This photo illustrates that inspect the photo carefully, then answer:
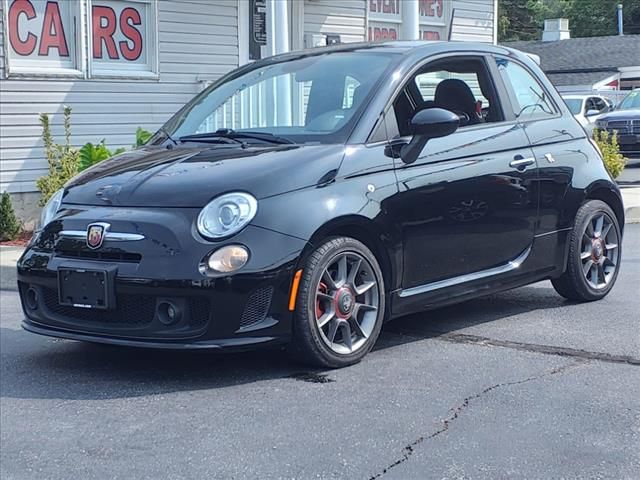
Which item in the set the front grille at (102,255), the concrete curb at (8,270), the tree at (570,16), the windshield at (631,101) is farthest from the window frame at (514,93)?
the windshield at (631,101)

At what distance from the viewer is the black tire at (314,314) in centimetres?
497

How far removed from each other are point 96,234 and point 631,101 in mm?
18454

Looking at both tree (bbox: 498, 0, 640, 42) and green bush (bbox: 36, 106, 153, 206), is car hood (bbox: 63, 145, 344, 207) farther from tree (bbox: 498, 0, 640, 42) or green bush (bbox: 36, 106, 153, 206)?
tree (bbox: 498, 0, 640, 42)

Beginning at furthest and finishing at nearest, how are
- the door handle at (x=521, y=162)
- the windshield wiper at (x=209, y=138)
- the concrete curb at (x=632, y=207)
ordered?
1. the concrete curb at (x=632, y=207)
2. the door handle at (x=521, y=162)
3. the windshield wiper at (x=209, y=138)

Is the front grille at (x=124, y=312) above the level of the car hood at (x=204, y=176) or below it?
below

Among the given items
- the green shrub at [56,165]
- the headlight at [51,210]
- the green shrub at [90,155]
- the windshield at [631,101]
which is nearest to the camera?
the headlight at [51,210]

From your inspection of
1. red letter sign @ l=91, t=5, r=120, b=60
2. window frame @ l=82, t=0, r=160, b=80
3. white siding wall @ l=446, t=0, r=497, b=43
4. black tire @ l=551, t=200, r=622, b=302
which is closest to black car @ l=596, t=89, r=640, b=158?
white siding wall @ l=446, t=0, r=497, b=43

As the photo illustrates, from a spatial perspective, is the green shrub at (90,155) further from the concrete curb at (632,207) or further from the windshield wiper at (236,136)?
the concrete curb at (632,207)

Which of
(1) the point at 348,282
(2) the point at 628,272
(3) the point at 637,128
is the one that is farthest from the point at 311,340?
(3) the point at 637,128

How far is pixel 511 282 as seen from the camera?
627 cm

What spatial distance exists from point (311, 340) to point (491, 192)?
62.6 inches

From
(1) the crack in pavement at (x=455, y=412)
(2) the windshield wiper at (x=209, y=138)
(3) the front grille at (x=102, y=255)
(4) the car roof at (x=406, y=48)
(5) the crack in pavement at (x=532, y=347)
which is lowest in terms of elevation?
(1) the crack in pavement at (x=455, y=412)

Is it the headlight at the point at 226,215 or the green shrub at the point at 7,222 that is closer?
the headlight at the point at 226,215

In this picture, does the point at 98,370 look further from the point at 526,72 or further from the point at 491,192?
the point at 526,72
